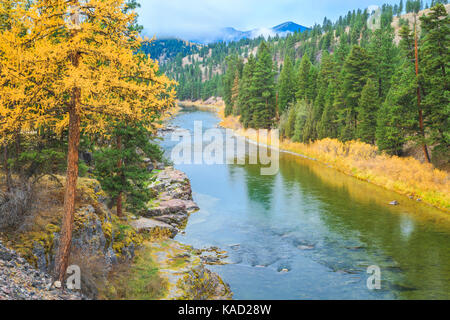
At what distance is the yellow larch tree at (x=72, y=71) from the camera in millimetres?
10617

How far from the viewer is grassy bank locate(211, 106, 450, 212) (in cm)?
2922

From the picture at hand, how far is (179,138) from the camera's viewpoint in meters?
66.5

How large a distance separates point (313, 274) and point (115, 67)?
12.5 metres

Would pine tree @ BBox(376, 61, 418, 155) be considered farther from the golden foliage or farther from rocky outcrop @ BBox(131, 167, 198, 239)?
the golden foliage

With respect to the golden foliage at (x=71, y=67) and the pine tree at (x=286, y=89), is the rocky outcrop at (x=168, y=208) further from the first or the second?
the pine tree at (x=286, y=89)

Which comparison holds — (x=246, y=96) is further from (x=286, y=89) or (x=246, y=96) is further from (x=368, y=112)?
(x=368, y=112)

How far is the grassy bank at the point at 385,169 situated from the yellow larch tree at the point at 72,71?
24.8 meters

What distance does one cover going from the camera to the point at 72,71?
10.6m

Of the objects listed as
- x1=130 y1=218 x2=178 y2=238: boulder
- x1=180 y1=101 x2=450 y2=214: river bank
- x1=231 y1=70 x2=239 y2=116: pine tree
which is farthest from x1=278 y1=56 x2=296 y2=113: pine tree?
x1=130 y1=218 x2=178 y2=238: boulder

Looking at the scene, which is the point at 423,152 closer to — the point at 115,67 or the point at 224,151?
the point at 224,151

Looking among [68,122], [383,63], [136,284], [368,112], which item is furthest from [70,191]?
[383,63]

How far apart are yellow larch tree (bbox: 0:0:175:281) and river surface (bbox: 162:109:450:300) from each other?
884 centimetres

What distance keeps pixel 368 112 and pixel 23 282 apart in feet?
128
